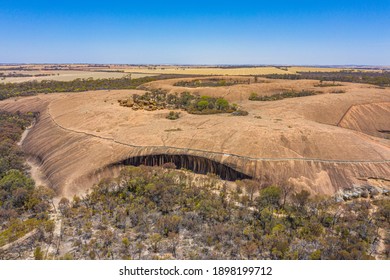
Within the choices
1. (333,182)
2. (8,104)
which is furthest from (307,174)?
(8,104)

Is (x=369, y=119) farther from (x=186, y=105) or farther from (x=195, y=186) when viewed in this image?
(x=195, y=186)

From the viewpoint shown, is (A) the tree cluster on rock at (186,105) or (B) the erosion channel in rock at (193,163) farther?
(A) the tree cluster on rock at (186,105)

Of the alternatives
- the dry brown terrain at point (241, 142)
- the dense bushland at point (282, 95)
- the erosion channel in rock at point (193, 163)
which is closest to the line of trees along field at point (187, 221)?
the erosion channel in rock at point (193, 163)

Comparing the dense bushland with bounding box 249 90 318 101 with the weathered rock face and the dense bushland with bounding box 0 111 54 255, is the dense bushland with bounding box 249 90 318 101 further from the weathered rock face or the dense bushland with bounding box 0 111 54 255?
the dense bushland with bounding box 0 111 54 255

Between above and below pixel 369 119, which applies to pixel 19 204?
below

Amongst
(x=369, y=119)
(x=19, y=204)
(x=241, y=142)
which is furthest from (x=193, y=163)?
(x=369, y=119)

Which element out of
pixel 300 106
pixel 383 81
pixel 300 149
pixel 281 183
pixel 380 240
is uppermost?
pixel 383 81

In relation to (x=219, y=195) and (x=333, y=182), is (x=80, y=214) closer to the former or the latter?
(x=219, y=195)

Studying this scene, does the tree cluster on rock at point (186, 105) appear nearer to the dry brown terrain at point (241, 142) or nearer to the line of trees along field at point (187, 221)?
the dry brown terrain at point (241, 142)
